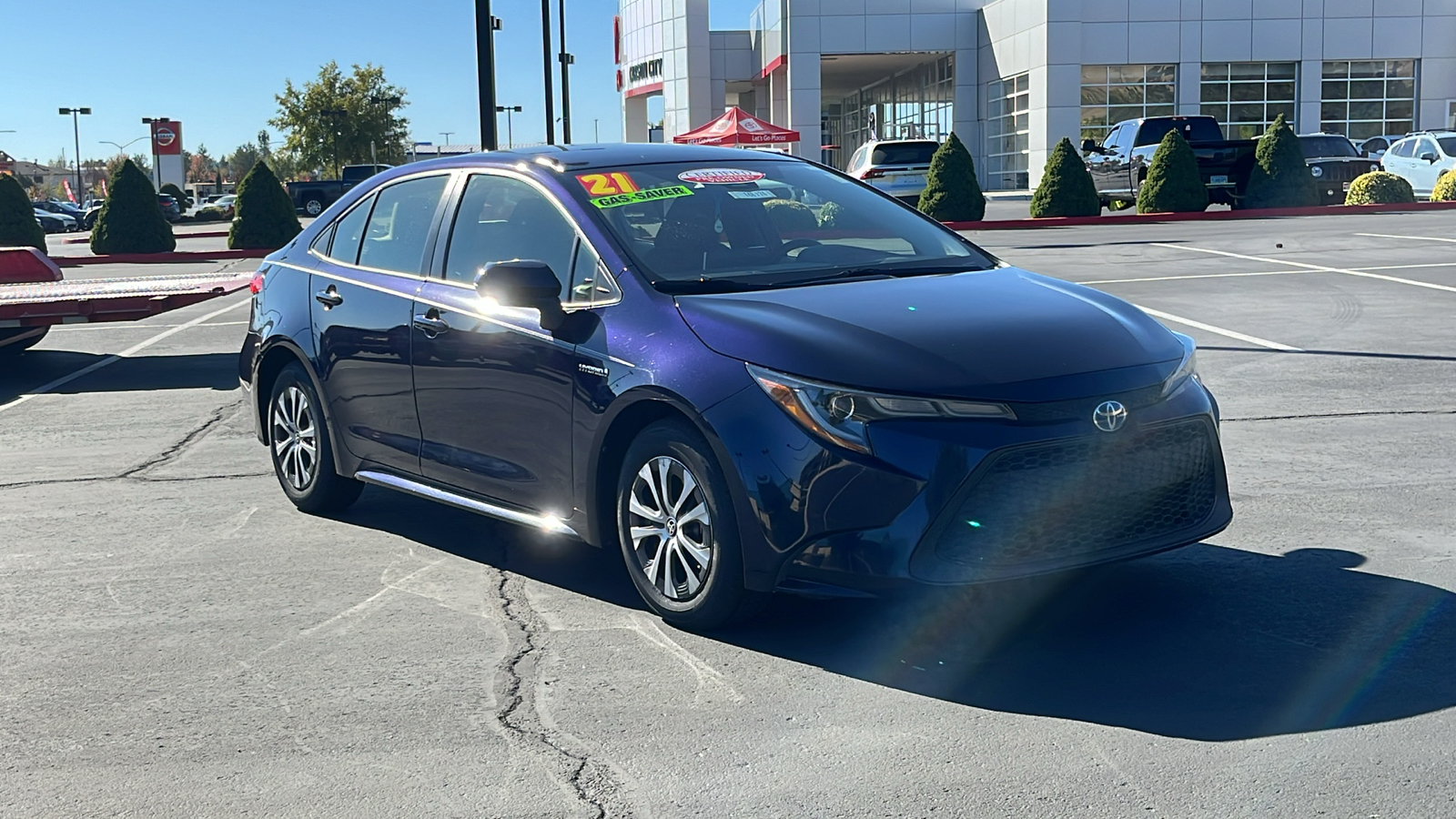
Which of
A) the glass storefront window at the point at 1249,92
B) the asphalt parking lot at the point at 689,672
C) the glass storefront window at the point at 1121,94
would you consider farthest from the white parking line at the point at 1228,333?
the glass storefront window at the point at 1249,92

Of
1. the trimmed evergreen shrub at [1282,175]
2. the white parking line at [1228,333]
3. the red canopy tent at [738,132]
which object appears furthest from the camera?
the red canopy tent at [738,132]

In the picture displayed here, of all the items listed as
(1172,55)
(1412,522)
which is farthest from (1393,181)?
(1412,522)

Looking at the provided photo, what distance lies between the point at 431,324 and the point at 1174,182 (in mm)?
27231

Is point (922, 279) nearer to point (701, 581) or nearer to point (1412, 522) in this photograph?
point (701, 581)

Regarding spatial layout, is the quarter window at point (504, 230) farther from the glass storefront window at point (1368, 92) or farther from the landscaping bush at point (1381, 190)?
the glass storefront window at point (1368, 92)

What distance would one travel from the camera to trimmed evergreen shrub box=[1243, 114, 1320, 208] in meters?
31.5

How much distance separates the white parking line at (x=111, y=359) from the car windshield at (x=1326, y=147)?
2509 centimetres

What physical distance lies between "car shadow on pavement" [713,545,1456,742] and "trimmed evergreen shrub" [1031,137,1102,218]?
26330 mm

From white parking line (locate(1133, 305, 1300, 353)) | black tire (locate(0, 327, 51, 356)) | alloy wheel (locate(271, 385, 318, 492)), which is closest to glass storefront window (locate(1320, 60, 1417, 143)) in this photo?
white parking line (locate(1133, 305, 1300, 353))

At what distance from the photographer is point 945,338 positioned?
15.8 ft

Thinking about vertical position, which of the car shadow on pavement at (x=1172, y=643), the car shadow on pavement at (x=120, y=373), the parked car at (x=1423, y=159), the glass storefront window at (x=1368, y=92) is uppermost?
the glass storefront window at (x=1368, y=92)

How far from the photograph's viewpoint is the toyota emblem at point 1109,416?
4.62 m

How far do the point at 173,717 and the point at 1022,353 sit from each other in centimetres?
272

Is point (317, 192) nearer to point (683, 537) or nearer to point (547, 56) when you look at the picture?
point (547, 56)
